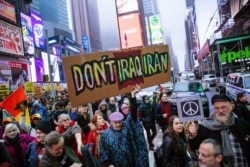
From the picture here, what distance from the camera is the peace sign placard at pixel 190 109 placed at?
5012 millimetres

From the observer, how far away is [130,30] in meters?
92.4

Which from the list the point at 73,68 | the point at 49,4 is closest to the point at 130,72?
the point at 73,68

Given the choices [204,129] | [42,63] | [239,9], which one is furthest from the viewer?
[42,63]

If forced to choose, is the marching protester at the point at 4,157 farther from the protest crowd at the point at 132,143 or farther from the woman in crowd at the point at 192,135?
the woman in crowd at the point at 192,135

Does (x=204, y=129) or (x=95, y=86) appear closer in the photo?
(x=204, y=129)

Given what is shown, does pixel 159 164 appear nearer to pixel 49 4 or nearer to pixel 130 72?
pixel 130 72

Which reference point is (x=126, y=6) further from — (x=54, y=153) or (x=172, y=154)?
(x=54, y=153)

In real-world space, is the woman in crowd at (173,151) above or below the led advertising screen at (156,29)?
below

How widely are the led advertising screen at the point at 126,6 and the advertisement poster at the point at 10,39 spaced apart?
5782 centimetres

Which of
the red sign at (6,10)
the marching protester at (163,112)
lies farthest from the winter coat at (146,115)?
the red sign at (6,10)

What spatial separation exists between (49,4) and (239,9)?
12564 cm

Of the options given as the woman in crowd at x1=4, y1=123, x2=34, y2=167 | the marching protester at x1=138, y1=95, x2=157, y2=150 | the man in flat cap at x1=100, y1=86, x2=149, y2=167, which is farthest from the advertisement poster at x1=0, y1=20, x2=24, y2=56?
the man in flat cap at x1=100, y1=86, x2=149, y2=167

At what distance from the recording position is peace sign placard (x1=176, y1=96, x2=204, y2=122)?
501cm

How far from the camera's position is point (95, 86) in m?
5.10
